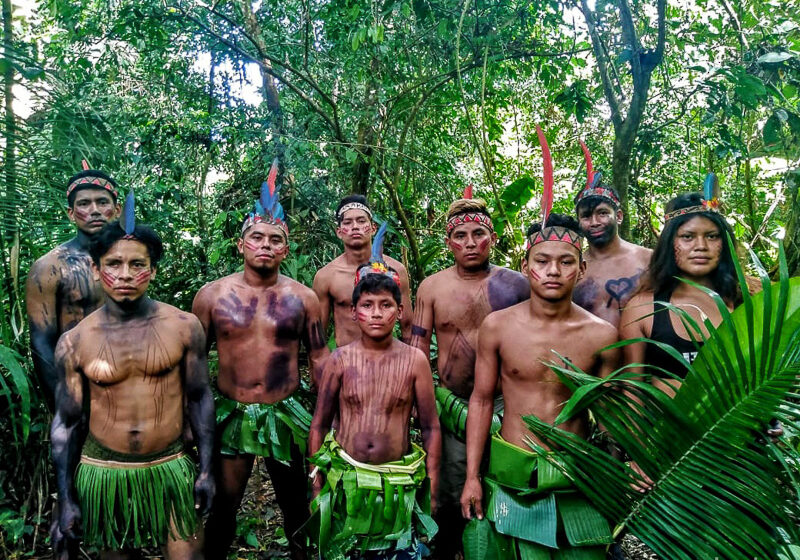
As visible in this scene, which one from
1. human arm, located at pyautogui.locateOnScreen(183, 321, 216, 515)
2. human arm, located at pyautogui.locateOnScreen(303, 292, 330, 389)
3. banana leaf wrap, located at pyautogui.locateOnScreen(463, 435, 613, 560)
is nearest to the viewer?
banana leaf wrap, located at pyautogui.locateOnScreen(463, 435, 613, 560)

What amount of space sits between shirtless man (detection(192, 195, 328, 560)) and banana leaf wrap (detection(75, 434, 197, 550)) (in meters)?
0.49

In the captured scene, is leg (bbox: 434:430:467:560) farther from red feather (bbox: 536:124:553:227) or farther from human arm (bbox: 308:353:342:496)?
red feather (bbox: 536:124:553:227)

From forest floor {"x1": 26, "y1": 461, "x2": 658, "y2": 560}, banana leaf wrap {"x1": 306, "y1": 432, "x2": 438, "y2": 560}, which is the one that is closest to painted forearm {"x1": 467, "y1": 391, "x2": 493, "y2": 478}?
banana leaf wrap {"x1": 306, "y1": 432, "x2": 438, "y2": 560}

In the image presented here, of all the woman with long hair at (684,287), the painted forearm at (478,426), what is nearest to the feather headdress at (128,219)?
the painted forearm at (478,426)

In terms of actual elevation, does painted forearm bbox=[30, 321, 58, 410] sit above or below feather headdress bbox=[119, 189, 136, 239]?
below

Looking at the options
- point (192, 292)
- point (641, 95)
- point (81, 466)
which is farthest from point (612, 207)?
point (192, 292)

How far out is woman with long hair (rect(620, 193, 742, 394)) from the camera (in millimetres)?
2566

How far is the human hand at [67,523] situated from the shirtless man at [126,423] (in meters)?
0.01

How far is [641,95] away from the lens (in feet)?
13.7

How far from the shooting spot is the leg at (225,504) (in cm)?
308

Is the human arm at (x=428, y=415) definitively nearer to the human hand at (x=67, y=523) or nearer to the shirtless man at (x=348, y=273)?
the shirtless man at (x=348, y=273)

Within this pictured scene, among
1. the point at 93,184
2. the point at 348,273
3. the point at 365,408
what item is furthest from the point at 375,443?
the point at 93,184

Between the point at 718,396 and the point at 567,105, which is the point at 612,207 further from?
the point at 718,396

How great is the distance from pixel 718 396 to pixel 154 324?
7.20ft
